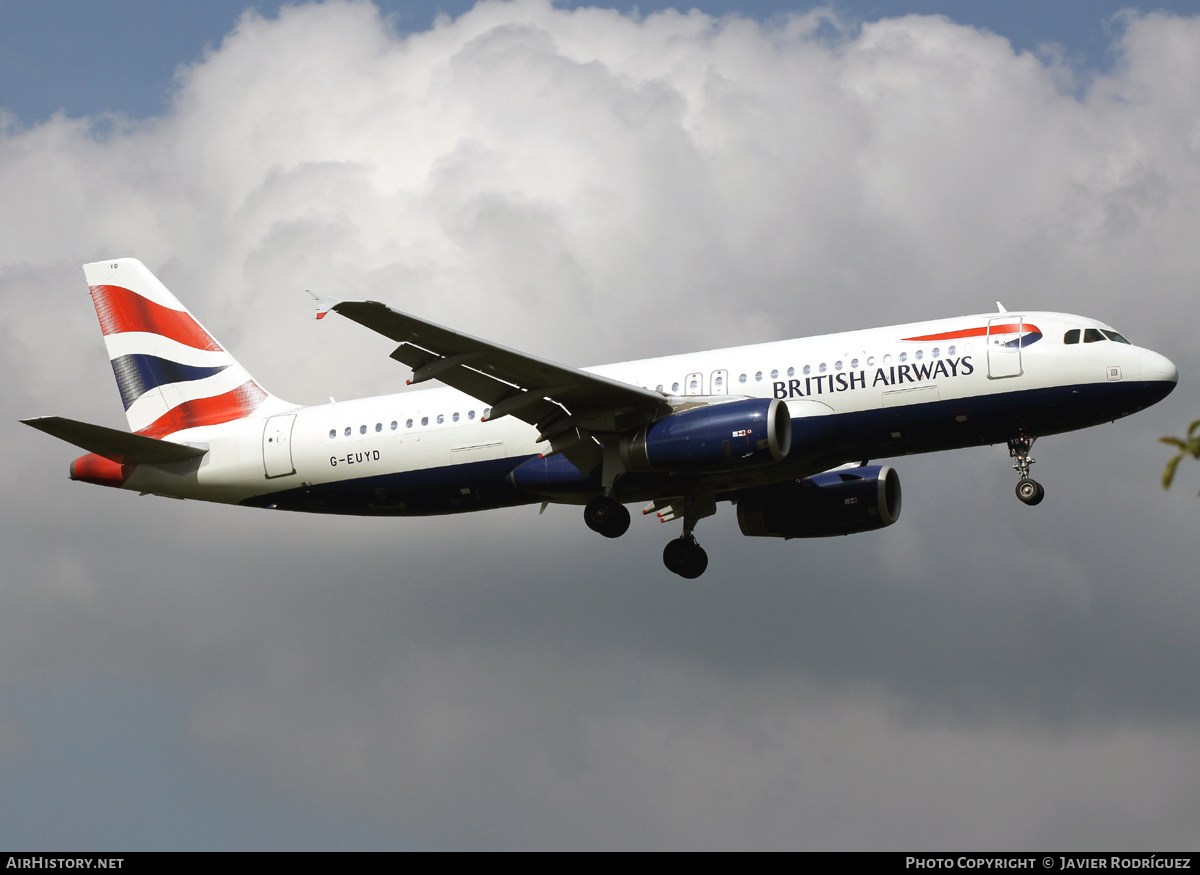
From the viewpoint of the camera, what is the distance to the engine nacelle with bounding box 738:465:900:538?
41.8 meters

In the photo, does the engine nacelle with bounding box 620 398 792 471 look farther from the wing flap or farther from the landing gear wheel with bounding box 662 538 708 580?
the landing gear wheel with bounding box 662 538 708 580

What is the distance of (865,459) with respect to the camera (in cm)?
3609

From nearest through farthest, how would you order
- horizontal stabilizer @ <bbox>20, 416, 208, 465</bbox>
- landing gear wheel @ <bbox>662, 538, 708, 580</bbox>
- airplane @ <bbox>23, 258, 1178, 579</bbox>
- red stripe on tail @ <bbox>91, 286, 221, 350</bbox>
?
airplane @ <bbox>23, 258, 1178, 579</bbox> < horizontal stabilizer @ <bbox>20, 416, 208, 465</bbox> < landing gear wheel @ <bbox>662, 538, 708, 580</bbox> < red stripe on tail @ <bbox>91, 286, 221, 350</bbox>

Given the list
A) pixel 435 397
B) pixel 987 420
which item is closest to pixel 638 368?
pixel 435 397

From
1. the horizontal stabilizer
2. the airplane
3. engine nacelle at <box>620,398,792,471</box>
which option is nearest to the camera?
engine nacelle at <box>620,398,792,471</box>

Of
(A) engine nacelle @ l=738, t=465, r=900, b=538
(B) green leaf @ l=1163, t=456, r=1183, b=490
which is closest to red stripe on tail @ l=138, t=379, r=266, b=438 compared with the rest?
(A) engine nacelle @ l=738, t=465, r=900, b=538

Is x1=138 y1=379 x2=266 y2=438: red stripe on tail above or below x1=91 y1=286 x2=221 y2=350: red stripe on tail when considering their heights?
below

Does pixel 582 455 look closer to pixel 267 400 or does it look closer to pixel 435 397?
pixel 435 397

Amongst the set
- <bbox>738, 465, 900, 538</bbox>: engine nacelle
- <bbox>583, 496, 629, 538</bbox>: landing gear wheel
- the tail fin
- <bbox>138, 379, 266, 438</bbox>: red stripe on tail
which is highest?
the tail fin

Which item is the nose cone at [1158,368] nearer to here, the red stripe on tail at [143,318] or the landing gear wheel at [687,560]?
the landing gear wheel at [687,560]

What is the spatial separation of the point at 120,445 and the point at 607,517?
1364 centimetres

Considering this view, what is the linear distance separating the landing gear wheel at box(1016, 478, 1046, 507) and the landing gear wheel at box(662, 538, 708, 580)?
30.9ft

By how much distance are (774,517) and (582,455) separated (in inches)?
323

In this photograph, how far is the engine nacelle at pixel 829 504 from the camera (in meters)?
Result: 41.8
